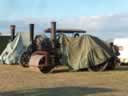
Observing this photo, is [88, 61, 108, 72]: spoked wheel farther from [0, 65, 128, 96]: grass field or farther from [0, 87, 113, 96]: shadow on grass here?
[0, 87, 113, 96]: shadow on grass

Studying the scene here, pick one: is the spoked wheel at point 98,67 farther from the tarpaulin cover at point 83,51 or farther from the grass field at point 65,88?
the grass field at point 65,88

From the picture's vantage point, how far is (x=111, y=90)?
55.5 ft

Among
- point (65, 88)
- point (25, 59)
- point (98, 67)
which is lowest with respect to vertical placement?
→ point (98, 67)

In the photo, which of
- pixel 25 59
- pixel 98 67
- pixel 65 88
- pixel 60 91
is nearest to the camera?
pixel 60 91

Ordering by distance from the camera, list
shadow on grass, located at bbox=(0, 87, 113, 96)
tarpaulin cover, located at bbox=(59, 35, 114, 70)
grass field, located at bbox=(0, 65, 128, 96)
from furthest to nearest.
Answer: tarpaulin cover, located at bbox=(59, 35, 114, 70) → grass field, located at bbox=(0, 65, 128, 96) → shadow on grass, located at bbox=(0, 87, 113, 96)

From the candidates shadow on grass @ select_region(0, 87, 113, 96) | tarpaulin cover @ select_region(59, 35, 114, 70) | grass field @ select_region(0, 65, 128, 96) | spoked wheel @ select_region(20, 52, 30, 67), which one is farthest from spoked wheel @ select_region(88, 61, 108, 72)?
shadow on grass @ select_region(0, 87, 113, 96)

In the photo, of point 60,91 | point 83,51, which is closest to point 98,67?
point 83,51

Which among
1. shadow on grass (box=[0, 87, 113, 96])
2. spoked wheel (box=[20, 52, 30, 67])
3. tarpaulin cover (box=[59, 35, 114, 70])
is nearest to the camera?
shadow on grass (box=[0, 87, 113, 96])

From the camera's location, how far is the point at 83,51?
2792 centimetres

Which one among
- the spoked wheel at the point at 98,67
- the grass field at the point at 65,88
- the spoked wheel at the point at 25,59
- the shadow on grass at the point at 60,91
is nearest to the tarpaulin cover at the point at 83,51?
the spoked wheel at the point at 98,67

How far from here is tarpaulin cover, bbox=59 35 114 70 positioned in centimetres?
2738

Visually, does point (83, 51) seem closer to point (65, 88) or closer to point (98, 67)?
point (98, 67)

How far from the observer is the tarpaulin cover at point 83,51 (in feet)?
89.8

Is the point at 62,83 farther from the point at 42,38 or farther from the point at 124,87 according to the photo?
the point at 42,38
